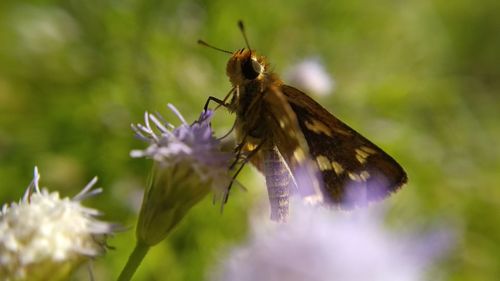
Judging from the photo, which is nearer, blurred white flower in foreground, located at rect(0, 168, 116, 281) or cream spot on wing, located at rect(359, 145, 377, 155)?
blurred white flower in foreground, located at rect(0, 168, 116, 281)

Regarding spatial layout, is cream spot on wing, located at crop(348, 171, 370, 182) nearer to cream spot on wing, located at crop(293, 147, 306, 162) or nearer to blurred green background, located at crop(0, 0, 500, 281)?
cream spot on wing, located at crop(293, 147, 306, 162)

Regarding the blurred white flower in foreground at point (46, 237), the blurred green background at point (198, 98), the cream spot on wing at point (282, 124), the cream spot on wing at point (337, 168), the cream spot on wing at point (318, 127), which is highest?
the blurred green background at point (198, 98)

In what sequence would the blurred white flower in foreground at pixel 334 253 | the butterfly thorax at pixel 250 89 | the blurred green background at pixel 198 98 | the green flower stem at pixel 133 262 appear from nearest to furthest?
the blurred white flower in foreground at pixel 334 253
the green flower stem at pixel 133 262
the butterfly thorax at pixel 250 89
the blurred green background at pixel 198 98

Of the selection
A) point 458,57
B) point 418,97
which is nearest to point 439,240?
point 418,97

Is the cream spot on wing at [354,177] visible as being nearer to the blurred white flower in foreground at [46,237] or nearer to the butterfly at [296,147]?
the butterfly at [296,147]

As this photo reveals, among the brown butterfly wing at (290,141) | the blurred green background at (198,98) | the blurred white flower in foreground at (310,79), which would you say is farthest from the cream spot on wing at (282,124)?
the blurred white flower in foreground at (310,79)

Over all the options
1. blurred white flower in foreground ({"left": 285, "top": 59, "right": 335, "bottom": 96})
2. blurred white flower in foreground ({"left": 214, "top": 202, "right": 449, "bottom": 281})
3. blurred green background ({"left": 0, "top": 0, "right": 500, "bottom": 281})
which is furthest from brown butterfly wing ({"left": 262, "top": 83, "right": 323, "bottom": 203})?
blurred white flower in foreground ({"left": 285, "top": 59, "right": 335, "bottom": 96})
